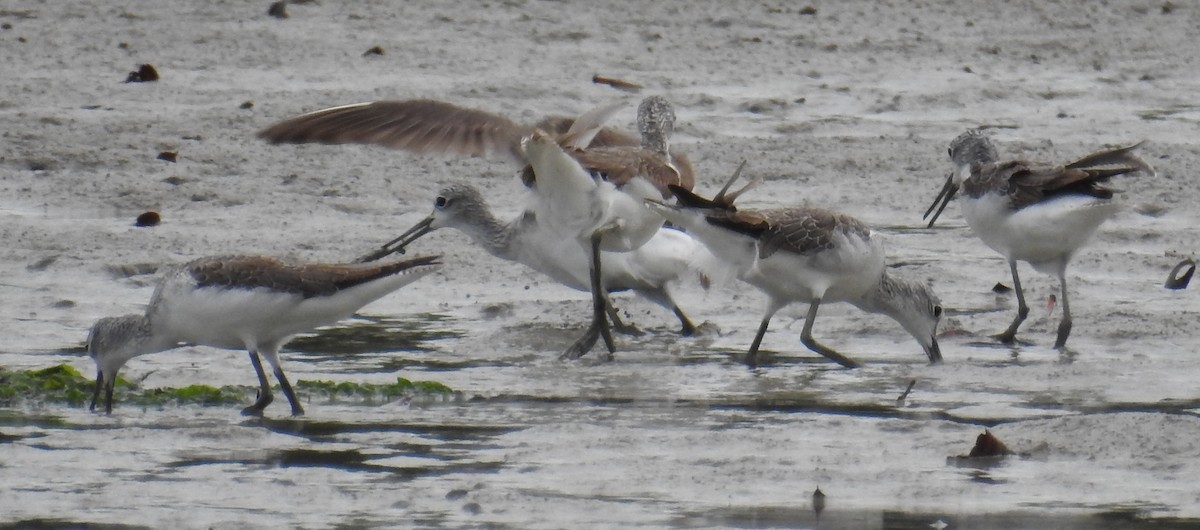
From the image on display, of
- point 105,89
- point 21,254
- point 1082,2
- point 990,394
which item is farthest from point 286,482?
point 1082,2

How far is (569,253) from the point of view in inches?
375

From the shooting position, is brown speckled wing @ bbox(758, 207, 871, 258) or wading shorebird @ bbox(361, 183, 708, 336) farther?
wading shorebird @ bbox(361, 183, 708, 336)

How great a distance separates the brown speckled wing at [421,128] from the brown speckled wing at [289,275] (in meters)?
1.26

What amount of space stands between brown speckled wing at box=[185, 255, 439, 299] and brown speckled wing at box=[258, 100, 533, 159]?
4.12ft

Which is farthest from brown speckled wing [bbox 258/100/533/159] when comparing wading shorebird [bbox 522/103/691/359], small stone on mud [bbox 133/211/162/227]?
small stone on mud [bbox 133/211/162/227]

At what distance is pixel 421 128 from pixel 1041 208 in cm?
287

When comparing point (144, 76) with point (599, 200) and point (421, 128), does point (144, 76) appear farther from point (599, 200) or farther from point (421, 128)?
point (599, 200)

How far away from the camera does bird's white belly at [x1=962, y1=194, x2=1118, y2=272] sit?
→ 29.2 feet

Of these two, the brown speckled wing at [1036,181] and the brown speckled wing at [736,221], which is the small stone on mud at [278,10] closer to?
the brown speckled wing at [1036,181]

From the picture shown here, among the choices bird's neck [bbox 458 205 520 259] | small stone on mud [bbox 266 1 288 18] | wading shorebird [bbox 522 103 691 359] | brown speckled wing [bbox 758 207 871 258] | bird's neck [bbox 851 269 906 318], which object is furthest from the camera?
small stone on mud [bbox 266 1 288 18]

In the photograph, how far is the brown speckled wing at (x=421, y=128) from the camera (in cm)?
880

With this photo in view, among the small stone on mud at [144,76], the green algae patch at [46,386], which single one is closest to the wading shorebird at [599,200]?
the green algae patch at [46,386]

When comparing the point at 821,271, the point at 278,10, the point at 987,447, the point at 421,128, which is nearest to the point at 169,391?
the point at 421,128

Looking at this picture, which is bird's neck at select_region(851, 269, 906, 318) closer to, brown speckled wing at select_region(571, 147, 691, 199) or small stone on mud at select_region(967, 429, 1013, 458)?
brown speckled wing at select_region(571, 147, 691, 199)
